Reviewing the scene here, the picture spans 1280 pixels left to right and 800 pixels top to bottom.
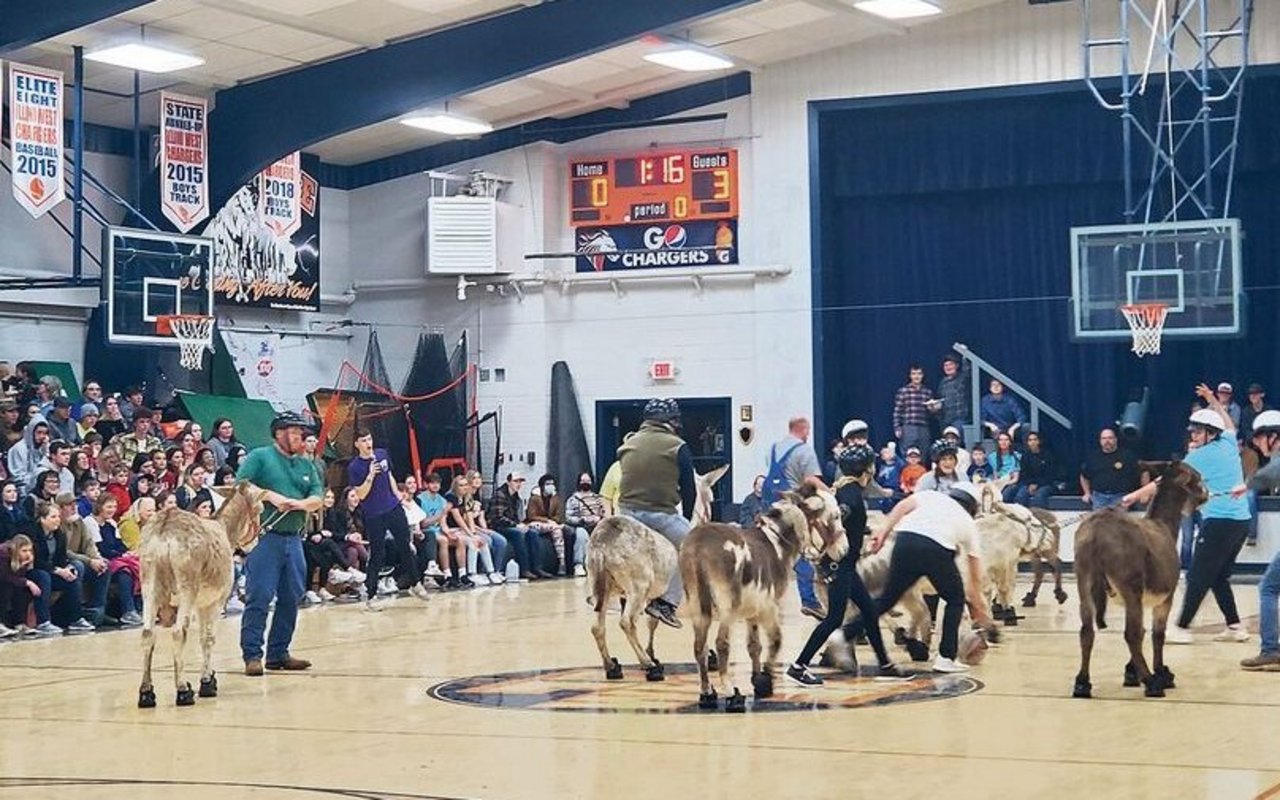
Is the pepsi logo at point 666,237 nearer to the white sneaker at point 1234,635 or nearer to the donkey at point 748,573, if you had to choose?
the white sneaker at point 1234,635

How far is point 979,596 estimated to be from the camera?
1208 cm

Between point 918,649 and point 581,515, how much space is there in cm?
1297

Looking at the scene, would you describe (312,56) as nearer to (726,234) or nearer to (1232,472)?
(726,234)

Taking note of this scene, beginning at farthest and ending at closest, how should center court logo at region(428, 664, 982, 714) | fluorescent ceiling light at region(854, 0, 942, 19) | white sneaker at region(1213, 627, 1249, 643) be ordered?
1. fluorescent ceiling light at region(854, 0, 942, 19)
2. white sneaker at region(1213, 627, 1249, 643)
3. center court logo at region(428, 664, 982, 714)

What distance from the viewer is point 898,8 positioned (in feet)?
79.7

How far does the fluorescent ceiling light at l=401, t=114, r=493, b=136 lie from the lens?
26.1m

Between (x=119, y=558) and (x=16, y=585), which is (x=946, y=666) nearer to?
(x=16, y=585)

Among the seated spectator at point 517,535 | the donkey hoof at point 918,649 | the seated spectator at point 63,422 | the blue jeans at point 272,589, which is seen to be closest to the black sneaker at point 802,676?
the donkey hoof at point 918,649

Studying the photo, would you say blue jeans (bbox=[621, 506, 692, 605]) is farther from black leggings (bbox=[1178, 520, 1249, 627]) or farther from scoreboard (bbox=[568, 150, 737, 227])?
scoreboard (bbox=[568, 150, 737, 227])

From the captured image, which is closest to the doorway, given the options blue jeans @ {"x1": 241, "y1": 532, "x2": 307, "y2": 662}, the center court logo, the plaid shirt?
the plaid shirt

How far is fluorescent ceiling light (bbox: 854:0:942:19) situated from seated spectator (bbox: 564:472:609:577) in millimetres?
7456

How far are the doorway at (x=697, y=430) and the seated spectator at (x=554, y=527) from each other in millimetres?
2768

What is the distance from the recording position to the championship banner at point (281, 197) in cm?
2583

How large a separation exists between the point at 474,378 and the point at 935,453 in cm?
1541
